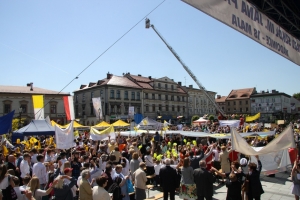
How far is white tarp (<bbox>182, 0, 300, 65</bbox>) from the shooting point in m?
2.90

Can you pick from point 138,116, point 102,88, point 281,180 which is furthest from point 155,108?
point 281,180

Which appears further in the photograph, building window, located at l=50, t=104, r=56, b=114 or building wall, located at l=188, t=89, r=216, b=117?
building wall, located at l=188, t=89, r=216, b=117

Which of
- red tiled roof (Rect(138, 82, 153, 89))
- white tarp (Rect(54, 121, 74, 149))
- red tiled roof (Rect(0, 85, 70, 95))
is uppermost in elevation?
red tiled roof (Rect(138, 82, 153, 89))

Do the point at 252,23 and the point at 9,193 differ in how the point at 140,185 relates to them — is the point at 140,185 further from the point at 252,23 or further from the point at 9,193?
the point at 252,23

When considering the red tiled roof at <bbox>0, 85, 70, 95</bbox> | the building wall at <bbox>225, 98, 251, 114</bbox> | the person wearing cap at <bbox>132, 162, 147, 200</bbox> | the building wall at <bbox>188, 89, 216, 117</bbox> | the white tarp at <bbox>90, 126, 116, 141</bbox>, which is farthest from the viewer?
the building wall at <bbox>225, 98, 251, 114</bbox>

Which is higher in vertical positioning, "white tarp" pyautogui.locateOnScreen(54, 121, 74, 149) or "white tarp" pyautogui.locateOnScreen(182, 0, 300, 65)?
"white tarp" pyautogui.locateOnScreen(182, 0, 300, 65)

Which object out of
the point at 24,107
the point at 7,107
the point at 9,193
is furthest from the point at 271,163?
the point at 7,107

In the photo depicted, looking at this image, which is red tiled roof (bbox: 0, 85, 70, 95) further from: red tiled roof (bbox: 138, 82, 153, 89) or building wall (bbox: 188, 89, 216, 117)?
building wall (bbox: 188, 89, 216, 117)

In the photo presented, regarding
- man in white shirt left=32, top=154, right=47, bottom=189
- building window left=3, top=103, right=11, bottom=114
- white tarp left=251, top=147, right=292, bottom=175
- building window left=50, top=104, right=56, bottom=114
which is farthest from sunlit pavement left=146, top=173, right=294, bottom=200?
building window left=3, top=103, right=11, bottom=114

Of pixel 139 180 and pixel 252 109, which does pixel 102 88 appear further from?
pixel 252 109

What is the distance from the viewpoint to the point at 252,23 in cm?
368

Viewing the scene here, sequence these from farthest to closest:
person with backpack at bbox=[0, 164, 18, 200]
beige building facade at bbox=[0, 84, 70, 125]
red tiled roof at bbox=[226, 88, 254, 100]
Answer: red tiled roof at bbox=[226, 88, 254, 100], beige building facade at bbox=[0, 84, 70, 125], person with backpack at bbox=[0, 164, 18, 200]

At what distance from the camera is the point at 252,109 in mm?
A: 84500

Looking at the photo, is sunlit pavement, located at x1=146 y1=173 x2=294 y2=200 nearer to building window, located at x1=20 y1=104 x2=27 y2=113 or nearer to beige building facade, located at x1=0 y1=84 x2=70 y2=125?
beige building facade, located at x1=0 y1=84 x2=70 y2=125
